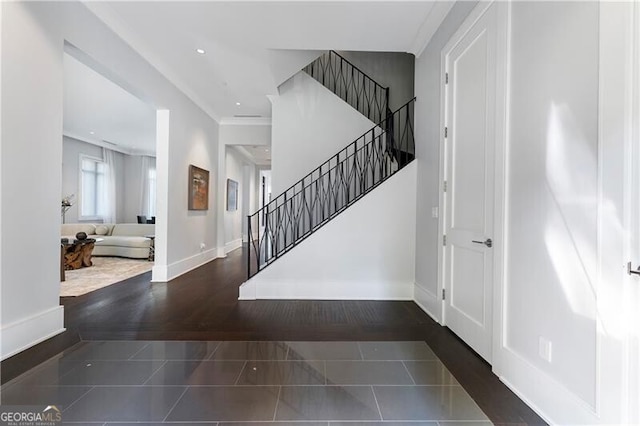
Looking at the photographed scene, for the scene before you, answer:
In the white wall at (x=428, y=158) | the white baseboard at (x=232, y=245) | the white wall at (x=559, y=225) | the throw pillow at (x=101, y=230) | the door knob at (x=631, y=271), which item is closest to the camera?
the door knob at (x=631, y=271)

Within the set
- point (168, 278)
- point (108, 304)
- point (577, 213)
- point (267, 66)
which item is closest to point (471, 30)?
point (577, 213)

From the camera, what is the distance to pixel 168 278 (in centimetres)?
469

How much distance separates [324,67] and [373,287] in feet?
13.5

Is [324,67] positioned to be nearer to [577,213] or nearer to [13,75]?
[13,75]

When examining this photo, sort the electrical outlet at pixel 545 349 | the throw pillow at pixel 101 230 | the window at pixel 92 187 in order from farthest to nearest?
1. the window at pixel 92 187
2. the throw pillow at pixel 101 230
3. the electrical outlet at pixel 545 349

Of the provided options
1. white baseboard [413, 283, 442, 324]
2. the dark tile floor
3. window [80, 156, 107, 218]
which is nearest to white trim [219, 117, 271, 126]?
white baseboard [413, 283, 442, 324]

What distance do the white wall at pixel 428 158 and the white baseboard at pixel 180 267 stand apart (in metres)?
3.62

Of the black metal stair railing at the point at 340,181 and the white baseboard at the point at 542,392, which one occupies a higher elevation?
the black metal stair railing at the point at 340,181

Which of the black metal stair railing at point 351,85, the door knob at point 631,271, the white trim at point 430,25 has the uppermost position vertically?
the black metal stair railing at point 351,85

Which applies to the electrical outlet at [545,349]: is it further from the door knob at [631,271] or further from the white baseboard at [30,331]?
the white baseboard at [30,331]

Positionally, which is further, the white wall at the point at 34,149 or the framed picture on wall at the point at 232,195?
the framed picture on wall at the point at 232,195

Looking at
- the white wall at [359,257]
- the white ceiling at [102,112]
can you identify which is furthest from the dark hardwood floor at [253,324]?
the white ceiling at [102,112]

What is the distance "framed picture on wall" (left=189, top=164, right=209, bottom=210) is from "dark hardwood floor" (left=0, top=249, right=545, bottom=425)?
1849 mm

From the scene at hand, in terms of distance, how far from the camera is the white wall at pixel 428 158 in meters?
3.09
